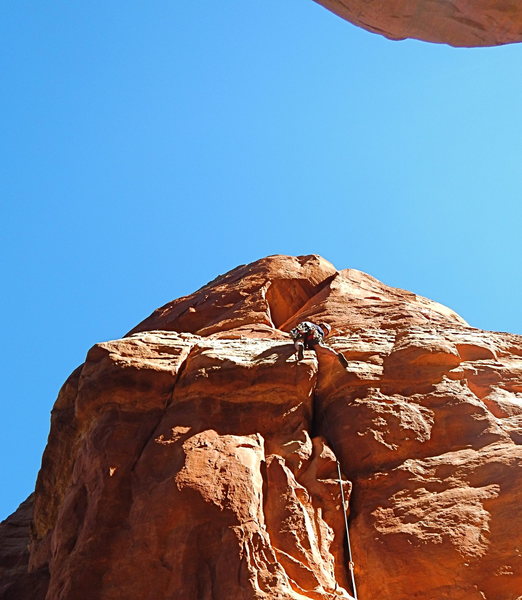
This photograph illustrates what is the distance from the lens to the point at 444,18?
858 centimetres

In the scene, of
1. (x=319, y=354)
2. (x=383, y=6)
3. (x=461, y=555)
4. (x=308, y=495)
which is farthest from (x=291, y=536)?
(x=383, y=6)

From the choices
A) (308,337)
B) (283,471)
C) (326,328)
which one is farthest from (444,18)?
(326,328)

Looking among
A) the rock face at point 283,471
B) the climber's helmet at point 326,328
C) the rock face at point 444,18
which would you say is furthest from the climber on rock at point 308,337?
the rock face at point 444,18

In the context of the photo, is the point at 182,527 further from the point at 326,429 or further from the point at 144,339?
the point at 144,339

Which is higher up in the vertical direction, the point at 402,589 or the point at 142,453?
the point at 142,453

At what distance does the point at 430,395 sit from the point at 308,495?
3.62 metres

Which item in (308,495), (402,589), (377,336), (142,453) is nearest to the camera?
(402,589)

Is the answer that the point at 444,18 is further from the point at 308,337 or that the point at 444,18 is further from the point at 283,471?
the point at 308,337

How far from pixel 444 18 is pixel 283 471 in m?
9.36

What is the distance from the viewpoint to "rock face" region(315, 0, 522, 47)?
8461 mm

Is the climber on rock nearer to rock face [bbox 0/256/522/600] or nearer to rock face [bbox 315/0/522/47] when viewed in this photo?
rock face [bbox 0/256/522/600]

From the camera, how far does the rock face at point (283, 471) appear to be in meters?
13.5

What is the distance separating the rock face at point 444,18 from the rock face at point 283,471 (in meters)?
8.55

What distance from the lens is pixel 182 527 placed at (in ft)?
46.5
